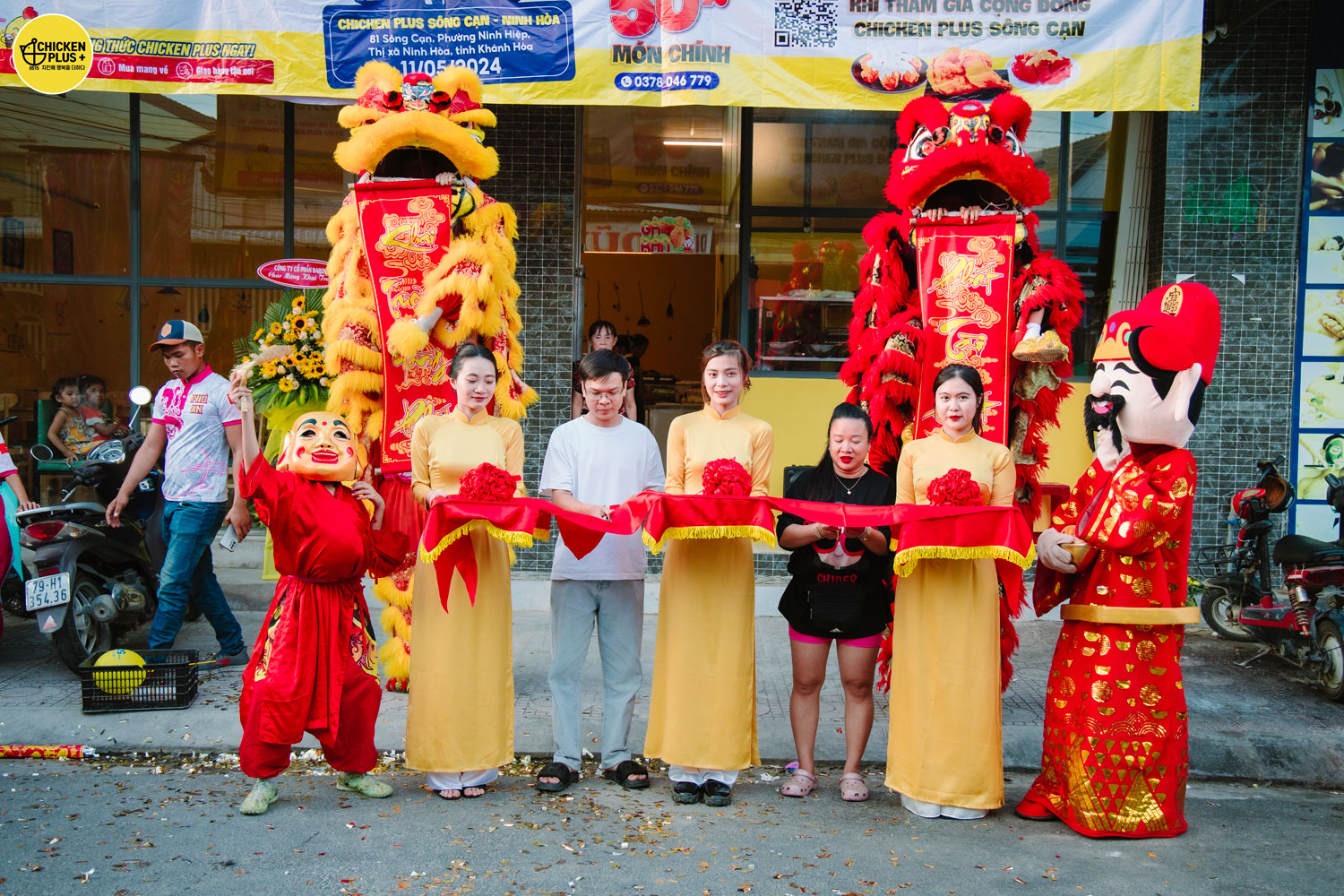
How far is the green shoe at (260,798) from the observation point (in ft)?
13.9

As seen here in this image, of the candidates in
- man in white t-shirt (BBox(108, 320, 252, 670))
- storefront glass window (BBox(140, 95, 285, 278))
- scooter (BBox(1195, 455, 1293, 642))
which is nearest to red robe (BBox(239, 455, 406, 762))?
man in white t-shirt (BBox(108, 320, 252, 670))

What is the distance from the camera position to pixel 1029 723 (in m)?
5.46

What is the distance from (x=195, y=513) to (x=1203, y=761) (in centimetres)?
575

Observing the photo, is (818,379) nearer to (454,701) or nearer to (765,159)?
(765,159)

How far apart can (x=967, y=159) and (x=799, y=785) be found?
303 centimetres

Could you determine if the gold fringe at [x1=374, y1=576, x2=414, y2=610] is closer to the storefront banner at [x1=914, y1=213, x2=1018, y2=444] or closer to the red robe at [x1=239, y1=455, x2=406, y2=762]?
the red robe at [x1=239, y1=455, x2=406, y2=762]

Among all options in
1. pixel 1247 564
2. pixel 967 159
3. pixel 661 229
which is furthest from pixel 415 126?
pixel 1247 564

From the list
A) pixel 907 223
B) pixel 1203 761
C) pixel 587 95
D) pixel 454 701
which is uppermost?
pixel 587 95

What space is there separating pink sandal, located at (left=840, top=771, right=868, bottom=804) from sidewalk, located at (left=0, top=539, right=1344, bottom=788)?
0.55m

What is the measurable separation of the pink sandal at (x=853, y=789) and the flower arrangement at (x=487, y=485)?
1955 millimetres

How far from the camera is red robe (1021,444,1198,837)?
13.6ft

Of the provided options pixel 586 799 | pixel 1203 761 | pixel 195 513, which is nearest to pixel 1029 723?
pixel 1203 761

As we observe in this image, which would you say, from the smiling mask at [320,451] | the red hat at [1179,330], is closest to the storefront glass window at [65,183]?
the smiling mask at [320,451]

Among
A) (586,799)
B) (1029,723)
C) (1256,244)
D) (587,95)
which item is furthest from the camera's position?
(1256,244)
